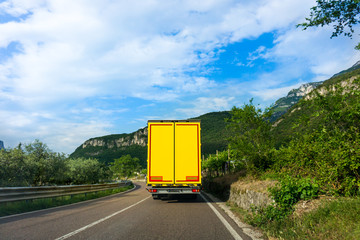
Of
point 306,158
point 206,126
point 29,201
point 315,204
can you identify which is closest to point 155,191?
point 29,201

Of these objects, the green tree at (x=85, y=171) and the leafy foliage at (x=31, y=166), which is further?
the green tree at (x=85, y=171)

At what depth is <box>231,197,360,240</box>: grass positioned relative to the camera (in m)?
3.86

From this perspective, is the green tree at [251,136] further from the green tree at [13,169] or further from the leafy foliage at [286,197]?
the green tree at [13,169]

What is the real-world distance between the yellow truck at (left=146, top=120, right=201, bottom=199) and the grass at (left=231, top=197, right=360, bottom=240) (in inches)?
259

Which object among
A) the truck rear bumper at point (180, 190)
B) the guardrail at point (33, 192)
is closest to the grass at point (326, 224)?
the truck rear bumper at point (180, 190)

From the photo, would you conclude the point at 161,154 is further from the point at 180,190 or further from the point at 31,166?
the point at 31,166

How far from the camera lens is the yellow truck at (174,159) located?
1187 cm

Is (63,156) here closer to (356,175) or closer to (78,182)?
(78,182)

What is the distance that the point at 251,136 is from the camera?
14102 mm

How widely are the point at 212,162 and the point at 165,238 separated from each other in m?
24.9

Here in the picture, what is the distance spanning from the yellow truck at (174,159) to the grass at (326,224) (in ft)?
21.6

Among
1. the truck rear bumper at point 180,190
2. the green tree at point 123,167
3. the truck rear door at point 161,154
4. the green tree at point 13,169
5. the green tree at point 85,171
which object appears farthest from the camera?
the green tree at point 123,167

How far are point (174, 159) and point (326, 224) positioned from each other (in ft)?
26.8

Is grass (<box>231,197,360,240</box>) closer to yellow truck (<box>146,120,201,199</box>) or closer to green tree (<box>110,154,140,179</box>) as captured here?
yellow truck (<box>146,120,201,199</box>)
